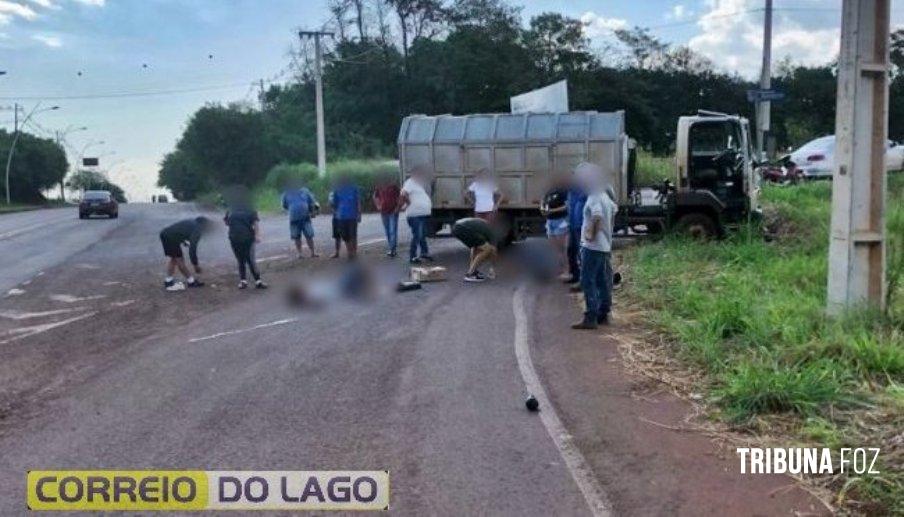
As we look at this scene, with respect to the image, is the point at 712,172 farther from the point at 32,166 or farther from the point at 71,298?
the point at 32,166

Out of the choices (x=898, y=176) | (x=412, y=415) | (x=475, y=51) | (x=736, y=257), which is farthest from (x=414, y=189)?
(x=475, y=51)

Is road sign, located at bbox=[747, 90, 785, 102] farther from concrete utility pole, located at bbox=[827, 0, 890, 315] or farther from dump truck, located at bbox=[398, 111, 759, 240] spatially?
concrete utility pole, located at bbox=[827, 0, 890, 315]

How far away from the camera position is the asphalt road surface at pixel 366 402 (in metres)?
5.08

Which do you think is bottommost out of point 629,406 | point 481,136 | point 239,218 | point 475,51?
point 629,406

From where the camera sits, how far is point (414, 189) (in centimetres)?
1569

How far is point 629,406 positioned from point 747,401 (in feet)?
2.80

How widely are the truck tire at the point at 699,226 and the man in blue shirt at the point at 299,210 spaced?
684 centimetres

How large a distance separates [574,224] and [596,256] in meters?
2.59

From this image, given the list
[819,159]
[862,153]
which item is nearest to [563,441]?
[862,153]

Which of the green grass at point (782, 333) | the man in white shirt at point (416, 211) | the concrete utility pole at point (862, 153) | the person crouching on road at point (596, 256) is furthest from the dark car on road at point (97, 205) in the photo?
the concrete utility pole at point (862, 153)

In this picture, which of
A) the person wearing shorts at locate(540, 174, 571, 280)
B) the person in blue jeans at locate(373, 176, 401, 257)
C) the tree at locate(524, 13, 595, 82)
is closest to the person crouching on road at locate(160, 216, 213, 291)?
the person in blue jeans at locate(373, 176, 401, 257)

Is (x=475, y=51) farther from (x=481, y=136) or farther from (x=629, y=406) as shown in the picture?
(x=629, y=406)

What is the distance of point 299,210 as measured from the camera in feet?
54.7

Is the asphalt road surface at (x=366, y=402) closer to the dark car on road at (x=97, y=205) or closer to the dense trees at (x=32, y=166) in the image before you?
the dark car on road at (x=97, y=205)
